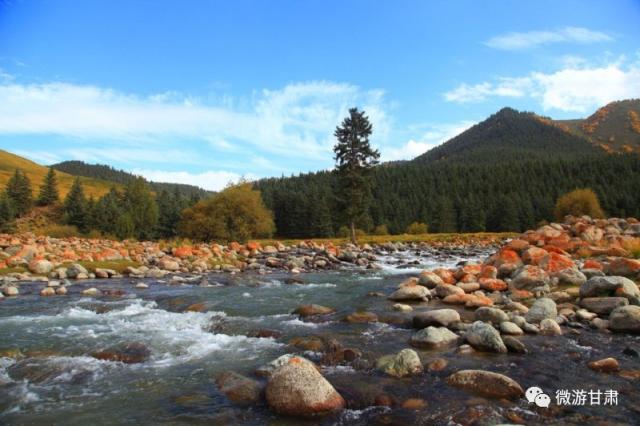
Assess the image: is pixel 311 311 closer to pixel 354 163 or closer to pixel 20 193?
pixel 354 163

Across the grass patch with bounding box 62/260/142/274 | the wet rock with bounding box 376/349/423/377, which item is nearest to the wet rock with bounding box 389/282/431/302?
the wet rock with bounding box 376/349/423/377

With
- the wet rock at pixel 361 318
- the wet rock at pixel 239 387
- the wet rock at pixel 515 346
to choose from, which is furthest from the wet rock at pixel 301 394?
the wet rock at pixel 361 318

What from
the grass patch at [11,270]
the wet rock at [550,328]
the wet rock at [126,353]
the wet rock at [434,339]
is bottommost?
the wet rock at [126,353]

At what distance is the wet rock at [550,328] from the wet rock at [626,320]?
4.80ft

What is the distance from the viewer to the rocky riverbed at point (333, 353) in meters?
7.25

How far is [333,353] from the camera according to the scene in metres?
10.2

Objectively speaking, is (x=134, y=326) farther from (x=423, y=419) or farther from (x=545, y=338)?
(x=545, y=338)

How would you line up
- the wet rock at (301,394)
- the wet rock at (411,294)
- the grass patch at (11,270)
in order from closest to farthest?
the wet rock at (301,394) < the wet rock at (411,294) < the grass patch at (11,270)

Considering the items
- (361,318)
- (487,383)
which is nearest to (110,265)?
(361,318)

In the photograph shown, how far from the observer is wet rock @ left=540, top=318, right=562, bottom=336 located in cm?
1135

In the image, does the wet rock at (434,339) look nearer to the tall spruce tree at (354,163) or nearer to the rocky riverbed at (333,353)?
the rocky riverbed at (333,353)

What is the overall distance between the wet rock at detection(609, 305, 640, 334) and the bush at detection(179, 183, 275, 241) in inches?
1682

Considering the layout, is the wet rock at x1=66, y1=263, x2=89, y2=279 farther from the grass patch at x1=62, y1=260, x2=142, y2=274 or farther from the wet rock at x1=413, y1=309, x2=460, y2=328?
the wet rock at x1=413, y1=309, x2=460, y2=328

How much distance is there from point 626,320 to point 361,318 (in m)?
7.42
